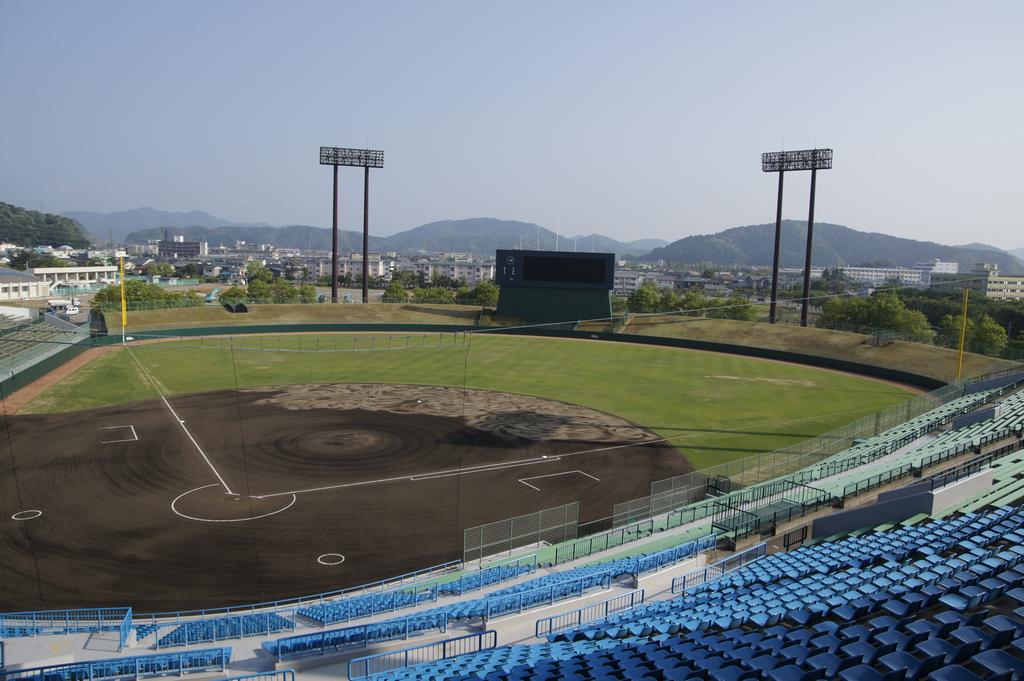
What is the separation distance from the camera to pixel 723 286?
193m

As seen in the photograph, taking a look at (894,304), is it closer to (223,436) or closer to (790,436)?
(790,436)

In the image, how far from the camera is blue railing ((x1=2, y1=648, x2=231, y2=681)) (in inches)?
362

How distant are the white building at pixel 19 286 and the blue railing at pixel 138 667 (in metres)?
81.7

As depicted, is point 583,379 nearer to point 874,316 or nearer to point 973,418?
point 973,418

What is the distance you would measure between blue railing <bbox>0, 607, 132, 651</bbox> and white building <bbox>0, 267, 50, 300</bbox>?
76.8m

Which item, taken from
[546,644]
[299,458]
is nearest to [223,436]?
[299,458]

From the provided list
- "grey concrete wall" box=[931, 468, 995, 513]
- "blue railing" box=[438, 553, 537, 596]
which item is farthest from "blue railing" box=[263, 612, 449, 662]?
"grey concrete wall" box=[931, 468, 995, 513]

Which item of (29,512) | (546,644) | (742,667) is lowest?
(29,512)

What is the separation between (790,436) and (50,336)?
43.5 m

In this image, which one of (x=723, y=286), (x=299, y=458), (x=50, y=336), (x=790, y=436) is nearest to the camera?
(x=299, y=458)

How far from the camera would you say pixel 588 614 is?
38.5 ft

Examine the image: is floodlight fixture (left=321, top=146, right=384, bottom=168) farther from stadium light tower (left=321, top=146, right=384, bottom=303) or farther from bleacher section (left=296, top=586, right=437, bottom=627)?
bleacher section (left=296, top=586, right=437, bottom=627)

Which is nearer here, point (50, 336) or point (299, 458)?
point (299, 458)

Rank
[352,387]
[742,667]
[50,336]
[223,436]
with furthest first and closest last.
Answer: [50,336] < [352,387] < [223,436] < [742,667]
